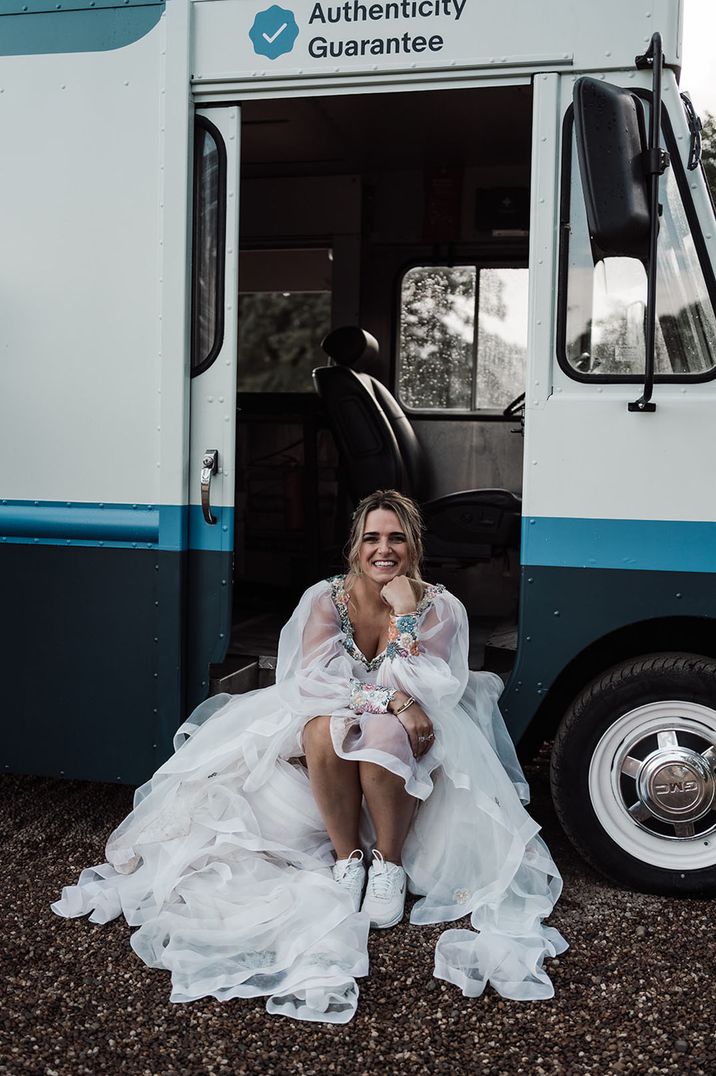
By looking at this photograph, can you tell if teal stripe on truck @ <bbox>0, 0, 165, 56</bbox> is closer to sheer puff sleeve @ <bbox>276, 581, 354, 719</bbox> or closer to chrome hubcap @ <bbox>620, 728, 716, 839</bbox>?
sheer puff sleeve @ <bbox>276, 581, 354, 719</bbox>

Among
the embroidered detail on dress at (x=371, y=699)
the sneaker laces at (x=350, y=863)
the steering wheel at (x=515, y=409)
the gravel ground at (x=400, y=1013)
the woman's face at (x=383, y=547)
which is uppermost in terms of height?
the steering wheel at (x=515, y=409)

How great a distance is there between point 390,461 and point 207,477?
163 cm

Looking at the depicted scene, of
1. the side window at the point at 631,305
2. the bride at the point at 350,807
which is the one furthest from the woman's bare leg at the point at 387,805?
the side window at the point at 631,305

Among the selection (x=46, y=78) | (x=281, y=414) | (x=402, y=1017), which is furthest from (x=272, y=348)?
(x=402, y=1017)

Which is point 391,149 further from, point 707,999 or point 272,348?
point 272,348

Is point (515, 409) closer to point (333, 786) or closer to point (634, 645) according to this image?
point (634, 645)

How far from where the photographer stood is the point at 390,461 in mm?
4910

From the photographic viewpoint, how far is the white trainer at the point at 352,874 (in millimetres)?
3107

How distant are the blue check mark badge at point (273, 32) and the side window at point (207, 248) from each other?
0.30 meters

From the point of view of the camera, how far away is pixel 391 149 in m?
5.22

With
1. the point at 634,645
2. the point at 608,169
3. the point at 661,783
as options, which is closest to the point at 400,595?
the point at 634,645

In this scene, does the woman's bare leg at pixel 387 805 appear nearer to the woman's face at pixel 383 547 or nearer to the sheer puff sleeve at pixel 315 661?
the sheer puff sleeve at pixel 315 661

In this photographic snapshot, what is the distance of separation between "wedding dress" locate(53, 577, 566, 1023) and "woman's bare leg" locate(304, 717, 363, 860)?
0.15 ft

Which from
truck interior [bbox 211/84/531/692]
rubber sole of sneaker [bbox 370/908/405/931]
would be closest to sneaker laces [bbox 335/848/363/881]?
rubber sole of sneaker [bbox 370/908/405/931]
